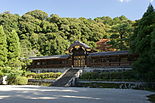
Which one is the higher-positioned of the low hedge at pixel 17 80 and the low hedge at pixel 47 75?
the low hedge at pixel 47 75

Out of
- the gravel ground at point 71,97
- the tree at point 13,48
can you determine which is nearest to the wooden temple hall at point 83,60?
the tree at point 13,48

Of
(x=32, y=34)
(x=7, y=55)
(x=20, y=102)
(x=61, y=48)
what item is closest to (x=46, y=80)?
(x=7, y=55)

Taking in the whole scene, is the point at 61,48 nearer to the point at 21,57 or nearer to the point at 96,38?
Answer: the point at 96,38

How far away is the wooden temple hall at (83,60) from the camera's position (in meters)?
24.1

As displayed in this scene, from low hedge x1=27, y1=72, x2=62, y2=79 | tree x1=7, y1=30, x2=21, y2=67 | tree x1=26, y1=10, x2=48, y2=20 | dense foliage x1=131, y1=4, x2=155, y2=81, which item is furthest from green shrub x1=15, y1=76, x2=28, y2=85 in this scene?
tree x1=26, y1=10, x2=48, y2=20

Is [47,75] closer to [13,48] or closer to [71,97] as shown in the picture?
[13,48]

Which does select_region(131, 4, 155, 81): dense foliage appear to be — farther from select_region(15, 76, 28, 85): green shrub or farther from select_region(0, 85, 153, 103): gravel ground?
select_region(15, 76, 28, 85): green shrub

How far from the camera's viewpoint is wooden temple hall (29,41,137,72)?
24.1 m

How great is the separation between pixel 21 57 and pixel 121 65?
49.5 ft

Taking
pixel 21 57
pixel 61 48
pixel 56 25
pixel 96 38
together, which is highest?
pixel 56 25

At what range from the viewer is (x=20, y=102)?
310 inches

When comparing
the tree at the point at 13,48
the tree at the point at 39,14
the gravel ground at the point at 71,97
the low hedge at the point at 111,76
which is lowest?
the gravel ground at the point at 71,97

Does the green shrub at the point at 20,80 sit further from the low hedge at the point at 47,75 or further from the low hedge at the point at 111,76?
Answer: the low hedge at the point at 111,76

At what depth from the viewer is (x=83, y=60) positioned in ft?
89.6
